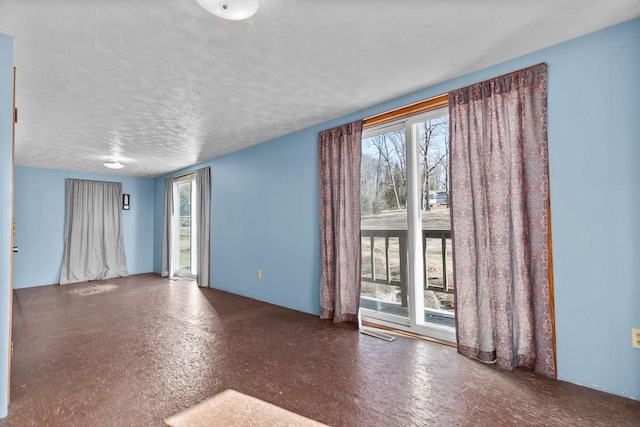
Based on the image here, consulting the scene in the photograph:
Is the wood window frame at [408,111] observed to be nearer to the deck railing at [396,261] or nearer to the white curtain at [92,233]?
the deck railing at [396,261]

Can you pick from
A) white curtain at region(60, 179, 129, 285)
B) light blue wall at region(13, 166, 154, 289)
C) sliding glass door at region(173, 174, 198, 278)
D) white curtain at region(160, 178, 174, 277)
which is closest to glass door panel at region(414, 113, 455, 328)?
sliding glass door at region(173, 174, 198, 278)

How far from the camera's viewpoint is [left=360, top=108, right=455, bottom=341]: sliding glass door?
9.65 ft

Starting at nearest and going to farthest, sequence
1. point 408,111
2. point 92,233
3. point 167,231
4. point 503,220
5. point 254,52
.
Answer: point 254,52
point 503,220
point 408,111
point 92,233
point 167,231

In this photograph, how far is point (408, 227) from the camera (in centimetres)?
301

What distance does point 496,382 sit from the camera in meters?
2.09

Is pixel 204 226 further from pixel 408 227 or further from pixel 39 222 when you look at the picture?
pixel 408 227

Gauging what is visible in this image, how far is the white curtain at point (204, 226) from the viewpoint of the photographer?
5.44 metres

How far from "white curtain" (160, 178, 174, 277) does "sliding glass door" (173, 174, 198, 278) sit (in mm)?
99

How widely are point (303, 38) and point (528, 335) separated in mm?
2563

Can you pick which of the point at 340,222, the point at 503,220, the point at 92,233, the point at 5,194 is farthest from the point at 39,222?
the point at 503,220

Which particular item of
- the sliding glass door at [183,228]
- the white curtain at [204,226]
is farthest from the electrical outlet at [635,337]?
the sliding glass door at [183,228]

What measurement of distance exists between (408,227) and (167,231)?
5.36 meters

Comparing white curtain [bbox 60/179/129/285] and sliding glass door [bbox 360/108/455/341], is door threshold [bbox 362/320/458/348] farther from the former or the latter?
white curtain [bbox 60/179/129/285]

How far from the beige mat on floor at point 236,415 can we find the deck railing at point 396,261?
6.13 ft
